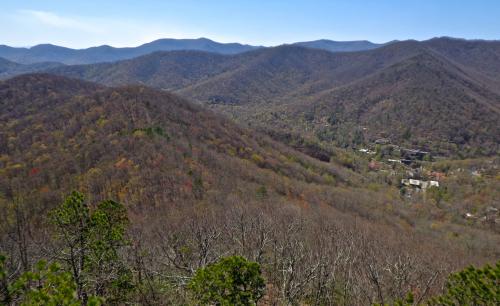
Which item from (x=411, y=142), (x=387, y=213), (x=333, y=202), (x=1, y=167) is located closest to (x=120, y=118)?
(x=1, y=167)

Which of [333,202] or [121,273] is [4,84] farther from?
[121,273]

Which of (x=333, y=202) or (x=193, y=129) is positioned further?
(x=193, y=129)

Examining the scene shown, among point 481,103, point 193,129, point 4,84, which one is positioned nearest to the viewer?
point 193,129

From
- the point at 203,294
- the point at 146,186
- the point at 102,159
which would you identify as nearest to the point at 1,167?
the point at 102,159

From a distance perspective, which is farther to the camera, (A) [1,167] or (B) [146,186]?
(A) [1,167]

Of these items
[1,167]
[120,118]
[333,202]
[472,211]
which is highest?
[120,118]

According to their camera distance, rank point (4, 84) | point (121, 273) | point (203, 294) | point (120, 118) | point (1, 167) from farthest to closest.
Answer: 1. point (4, 84)
2. point (120, 118)
3. point (1, 167)
4. point (121, 273)
5. point (203, 294)

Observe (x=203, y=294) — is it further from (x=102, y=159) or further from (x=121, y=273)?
(x=102, y=159)

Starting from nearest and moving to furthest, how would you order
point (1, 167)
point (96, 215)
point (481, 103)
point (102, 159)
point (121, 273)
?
point (96, 215), point (121, 273), point (102, 159), point (1, 167), point (481, 103)

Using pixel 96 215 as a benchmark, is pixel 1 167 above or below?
below
